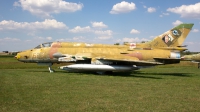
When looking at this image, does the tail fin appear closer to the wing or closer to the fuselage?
the fuselage

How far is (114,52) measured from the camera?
60.8 ft

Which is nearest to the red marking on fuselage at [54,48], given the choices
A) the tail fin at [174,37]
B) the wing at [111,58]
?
the wing at [111,58]

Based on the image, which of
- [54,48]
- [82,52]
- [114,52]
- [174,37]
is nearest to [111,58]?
[114,52]

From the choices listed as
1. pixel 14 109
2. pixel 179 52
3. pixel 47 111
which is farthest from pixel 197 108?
pixel 179 52

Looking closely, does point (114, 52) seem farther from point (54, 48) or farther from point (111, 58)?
point (54, 48)

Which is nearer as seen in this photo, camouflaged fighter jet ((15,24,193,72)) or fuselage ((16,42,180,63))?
camouflaged fighter jet ((15,24,193,72))

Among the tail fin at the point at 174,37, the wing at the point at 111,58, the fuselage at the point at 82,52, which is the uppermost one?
the tail fin at the point at 174,37

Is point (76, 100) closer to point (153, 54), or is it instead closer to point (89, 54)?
point (89, 54)

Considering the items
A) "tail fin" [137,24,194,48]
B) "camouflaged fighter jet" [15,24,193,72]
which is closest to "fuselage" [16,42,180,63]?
"camouflaged fighter jet" [15,24,193,72]

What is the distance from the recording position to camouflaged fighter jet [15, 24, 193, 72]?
57.4ft

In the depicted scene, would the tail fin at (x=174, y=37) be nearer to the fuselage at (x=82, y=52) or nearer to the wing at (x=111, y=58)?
the fuselage at (x=82, y=52)

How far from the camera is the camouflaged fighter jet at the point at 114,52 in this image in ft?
57.4

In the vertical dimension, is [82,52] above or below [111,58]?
above

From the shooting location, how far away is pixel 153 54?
18328mm
